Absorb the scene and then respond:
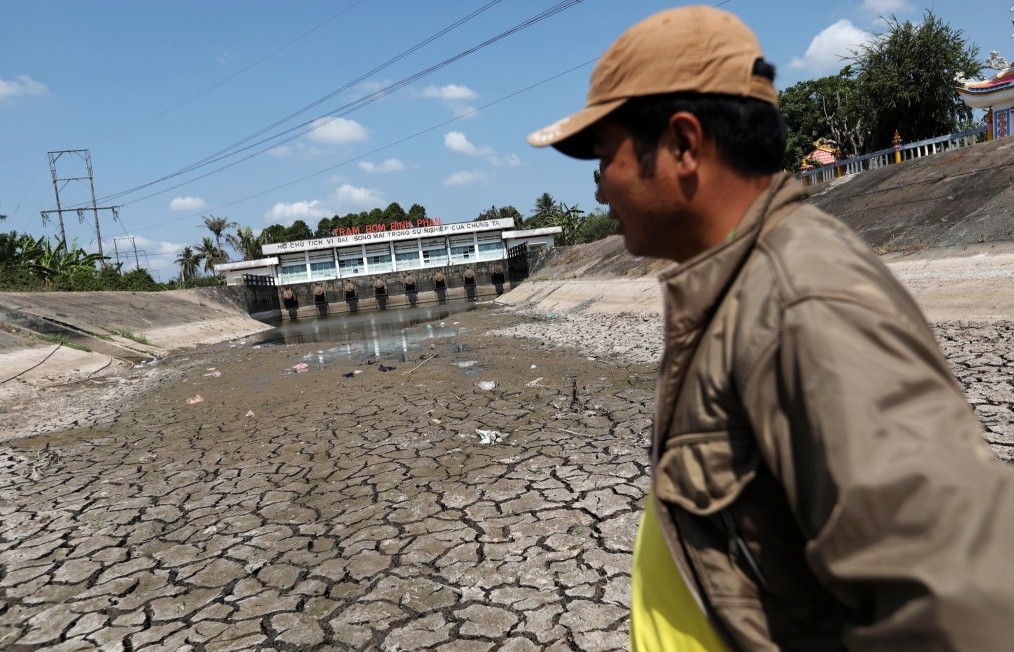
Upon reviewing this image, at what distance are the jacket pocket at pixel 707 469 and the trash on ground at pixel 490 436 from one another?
4.52 m

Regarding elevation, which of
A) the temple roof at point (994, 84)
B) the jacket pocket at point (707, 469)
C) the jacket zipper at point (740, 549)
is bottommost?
the jacket zipper at point (740, 549)

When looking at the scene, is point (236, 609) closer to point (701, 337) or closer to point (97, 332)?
point (701, 337)

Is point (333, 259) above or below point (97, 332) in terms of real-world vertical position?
above

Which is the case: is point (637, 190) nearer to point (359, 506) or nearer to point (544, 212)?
point (359, 506)

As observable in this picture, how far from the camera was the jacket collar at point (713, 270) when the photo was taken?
2.97 feet

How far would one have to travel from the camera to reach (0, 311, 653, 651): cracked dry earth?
2.95m

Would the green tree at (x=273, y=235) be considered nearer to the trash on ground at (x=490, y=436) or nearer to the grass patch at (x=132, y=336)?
the grass patch at (x=132, y=336)

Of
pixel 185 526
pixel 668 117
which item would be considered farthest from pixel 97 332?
pixel 668 117

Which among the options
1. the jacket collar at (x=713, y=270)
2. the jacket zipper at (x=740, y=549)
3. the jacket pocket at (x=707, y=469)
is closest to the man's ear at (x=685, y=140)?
the jacket collar at (x=713, y=270)

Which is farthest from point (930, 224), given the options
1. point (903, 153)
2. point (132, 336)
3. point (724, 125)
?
point (132, 336)

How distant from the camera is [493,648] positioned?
267cm

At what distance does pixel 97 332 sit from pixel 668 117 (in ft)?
62.6

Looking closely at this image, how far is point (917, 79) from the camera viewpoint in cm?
2600

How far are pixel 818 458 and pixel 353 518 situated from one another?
3822 mm
